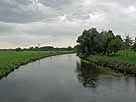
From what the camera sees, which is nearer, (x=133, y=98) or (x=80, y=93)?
(x=133, y=98)

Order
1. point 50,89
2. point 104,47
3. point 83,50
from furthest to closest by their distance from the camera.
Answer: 1. point 83,50
2. point 104,47
3. point 50,89

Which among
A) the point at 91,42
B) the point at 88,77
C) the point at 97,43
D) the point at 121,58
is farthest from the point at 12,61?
the point at 88,77

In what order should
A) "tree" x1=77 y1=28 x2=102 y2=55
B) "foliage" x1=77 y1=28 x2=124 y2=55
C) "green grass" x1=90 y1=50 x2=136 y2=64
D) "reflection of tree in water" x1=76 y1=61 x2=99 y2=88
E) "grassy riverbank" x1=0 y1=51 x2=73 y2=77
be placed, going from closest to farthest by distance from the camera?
"reflection of tree in water" x1=76 y1=61 x2=99 y2=88
"grassy riverbank" x1=0 y1=51 x2=73 y2=77
"green grass" x1=90 y1=50 x2=136 y2=64
"foliage" x1=77 y1=28 x2=124 y2=55
"tree" x1=77 y1=28 x2=102 y2=55

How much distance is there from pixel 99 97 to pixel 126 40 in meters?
79.9

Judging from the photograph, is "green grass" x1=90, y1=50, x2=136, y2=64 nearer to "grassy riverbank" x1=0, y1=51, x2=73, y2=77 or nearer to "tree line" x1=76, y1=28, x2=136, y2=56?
"tree line" x1=76, y1=28, x2=136, y2=56

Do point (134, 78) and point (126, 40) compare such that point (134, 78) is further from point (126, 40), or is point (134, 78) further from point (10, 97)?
point (126, 40)

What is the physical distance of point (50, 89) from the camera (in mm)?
29703

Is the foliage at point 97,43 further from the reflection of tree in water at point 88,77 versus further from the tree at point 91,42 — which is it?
the reflection of tree in water at point 88,77

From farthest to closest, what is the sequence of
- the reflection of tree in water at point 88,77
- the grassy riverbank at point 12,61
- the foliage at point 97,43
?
1. the foliage at point 97,43
2. the grassy riverbank at point 12,61
3. the reflection of tree in water at point 88,77

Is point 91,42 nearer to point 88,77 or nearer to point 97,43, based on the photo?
point 97,43

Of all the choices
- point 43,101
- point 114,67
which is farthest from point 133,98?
point 114,67

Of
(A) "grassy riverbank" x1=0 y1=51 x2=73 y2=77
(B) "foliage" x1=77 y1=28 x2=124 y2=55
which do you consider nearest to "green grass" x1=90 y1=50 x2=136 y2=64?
(B) "foliage" x1=77 y1=28 x2=124 y2=55

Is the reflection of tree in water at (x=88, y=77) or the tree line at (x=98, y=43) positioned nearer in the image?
the reflection of tree in water at (x=88, y=77)

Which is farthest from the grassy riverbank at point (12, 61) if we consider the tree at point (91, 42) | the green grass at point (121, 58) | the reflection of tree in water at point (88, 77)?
the green grass at point (121, 58)
